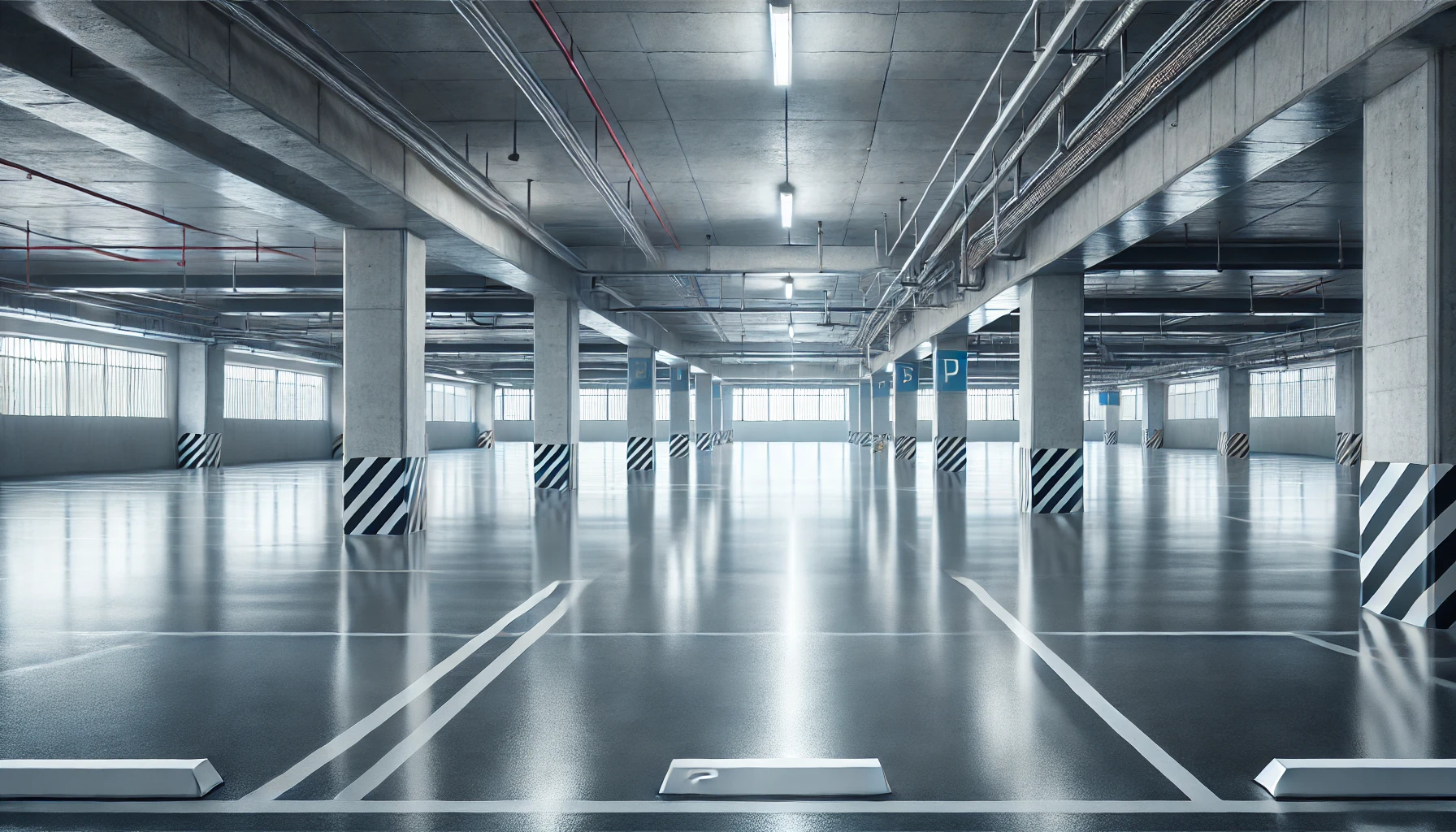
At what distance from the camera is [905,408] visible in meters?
44.2

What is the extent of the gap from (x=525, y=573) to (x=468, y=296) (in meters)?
18.2

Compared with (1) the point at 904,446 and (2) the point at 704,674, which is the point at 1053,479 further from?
(1) the point at 904,446

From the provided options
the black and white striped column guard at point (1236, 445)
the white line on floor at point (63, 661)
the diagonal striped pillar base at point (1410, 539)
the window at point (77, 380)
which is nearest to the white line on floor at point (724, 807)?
the white line on floor at point (63, 661)

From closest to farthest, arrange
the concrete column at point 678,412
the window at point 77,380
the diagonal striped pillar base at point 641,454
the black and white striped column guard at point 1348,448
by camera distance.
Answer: the window at point 77,380, the diagonal striped pillar base at point 641,454, the black and white striped column guard at point 1348,448, the concrete column at point 678,412

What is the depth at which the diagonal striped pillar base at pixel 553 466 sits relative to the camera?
79.7ft

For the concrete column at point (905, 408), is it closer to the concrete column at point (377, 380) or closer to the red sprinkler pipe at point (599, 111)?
the red sprinkler pipe at point (599, 111)

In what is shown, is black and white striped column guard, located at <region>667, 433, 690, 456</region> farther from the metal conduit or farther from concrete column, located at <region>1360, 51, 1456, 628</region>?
A: concrete column, located at <region>1360, 51, 1456, 628</region>

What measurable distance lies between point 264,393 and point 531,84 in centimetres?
4011

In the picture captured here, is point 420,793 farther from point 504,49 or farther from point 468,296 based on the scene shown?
point 468,296

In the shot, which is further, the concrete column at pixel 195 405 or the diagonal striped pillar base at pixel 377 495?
the concrete column at pixel 195 405

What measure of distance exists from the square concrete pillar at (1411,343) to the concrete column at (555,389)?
18.0 m

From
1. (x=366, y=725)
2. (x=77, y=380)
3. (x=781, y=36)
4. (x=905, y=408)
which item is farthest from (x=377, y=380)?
(x=905, y=408)

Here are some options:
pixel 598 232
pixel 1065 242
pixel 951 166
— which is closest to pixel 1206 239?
pixel 1065 242

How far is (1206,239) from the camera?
20.2m
